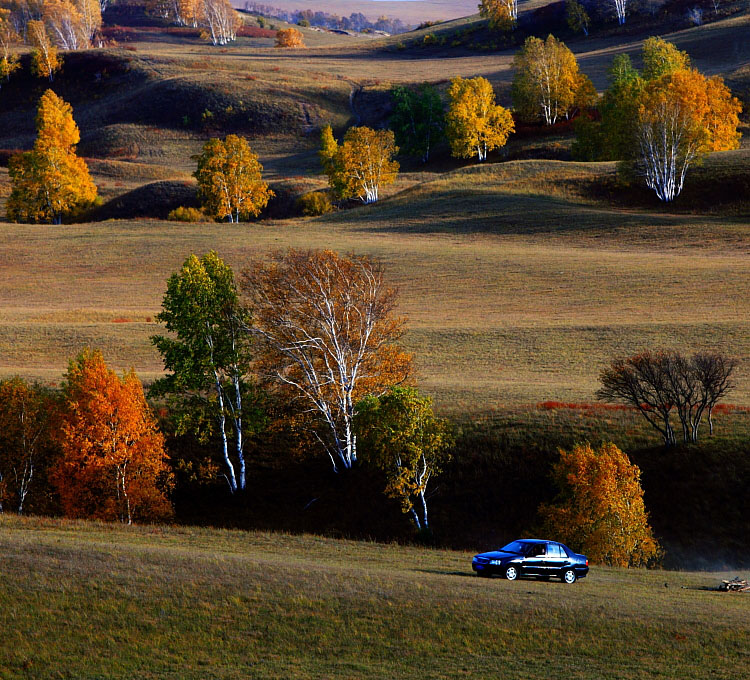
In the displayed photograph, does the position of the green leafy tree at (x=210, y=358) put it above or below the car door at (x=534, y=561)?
above

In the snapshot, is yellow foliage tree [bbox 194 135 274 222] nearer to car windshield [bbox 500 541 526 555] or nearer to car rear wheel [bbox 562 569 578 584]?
car windshield [bbox 500 541 526 555]

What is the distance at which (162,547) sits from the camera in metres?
26.1

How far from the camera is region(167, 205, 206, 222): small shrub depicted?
109 metres

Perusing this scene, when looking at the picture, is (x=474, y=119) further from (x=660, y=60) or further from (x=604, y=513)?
(x=604, y=513)

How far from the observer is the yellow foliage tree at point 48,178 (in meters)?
111

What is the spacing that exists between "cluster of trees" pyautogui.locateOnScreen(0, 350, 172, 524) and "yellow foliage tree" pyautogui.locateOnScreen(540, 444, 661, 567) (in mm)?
18816

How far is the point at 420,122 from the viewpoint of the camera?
142 metres

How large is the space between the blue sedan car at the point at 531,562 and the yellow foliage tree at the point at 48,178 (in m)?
102

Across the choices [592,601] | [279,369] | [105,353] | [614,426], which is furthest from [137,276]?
[592,601]

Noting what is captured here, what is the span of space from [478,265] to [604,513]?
45.5 metres

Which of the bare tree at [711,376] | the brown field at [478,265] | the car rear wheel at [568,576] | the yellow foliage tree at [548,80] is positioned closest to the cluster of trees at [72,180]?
the brown field at [478,265]

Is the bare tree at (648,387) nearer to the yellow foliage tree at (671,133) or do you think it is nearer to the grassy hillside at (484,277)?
the grassy hillside at (484,277)

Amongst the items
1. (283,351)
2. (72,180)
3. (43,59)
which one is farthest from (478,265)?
(43,59)

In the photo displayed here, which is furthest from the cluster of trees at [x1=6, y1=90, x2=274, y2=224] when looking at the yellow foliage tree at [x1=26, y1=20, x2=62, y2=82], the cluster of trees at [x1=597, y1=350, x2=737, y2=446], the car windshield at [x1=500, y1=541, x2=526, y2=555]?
the car windshield at [x1=500, y1=541, x2=526, y2=555]
